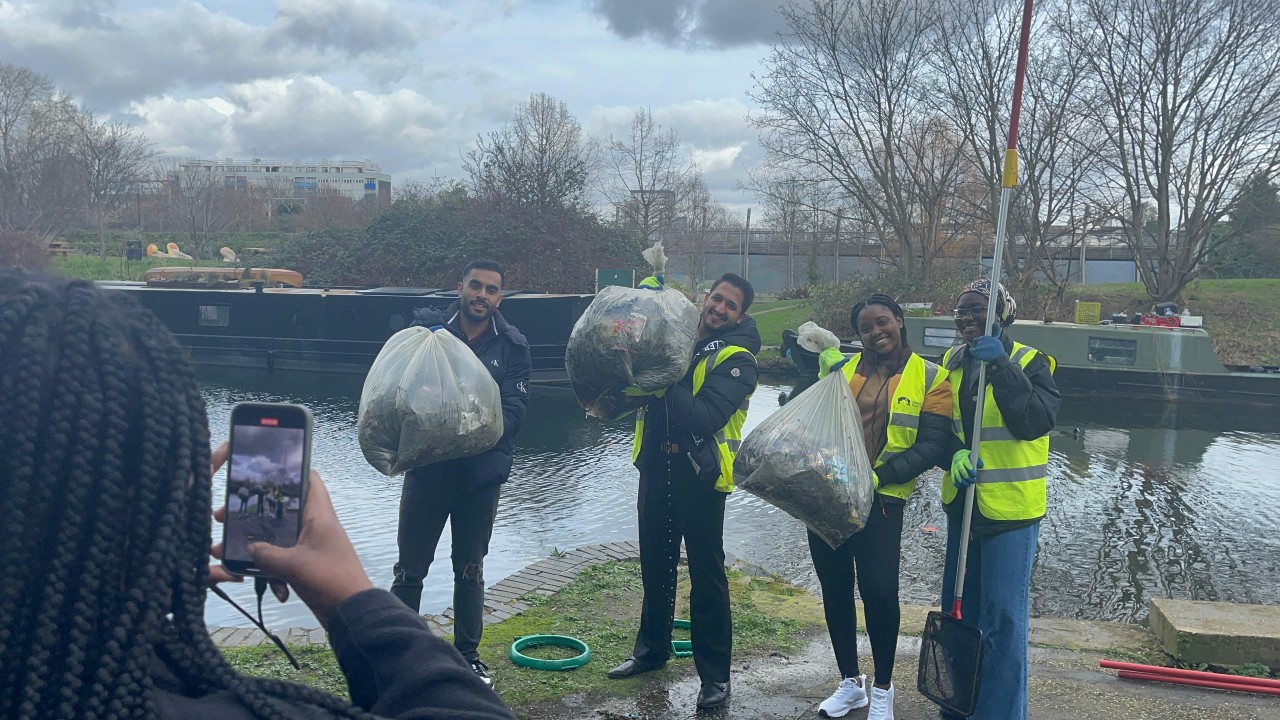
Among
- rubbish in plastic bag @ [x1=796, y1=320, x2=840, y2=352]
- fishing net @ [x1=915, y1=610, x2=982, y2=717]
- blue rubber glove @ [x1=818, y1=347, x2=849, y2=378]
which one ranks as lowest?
fishing net @ [x1=915, y1=610, x2=982, y2=717]

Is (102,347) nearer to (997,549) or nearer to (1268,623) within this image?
(997,549)

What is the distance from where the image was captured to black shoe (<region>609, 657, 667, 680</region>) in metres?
4.60

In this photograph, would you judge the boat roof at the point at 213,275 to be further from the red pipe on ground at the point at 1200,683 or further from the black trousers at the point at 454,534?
the red pipe on ground at the point at 1200,683

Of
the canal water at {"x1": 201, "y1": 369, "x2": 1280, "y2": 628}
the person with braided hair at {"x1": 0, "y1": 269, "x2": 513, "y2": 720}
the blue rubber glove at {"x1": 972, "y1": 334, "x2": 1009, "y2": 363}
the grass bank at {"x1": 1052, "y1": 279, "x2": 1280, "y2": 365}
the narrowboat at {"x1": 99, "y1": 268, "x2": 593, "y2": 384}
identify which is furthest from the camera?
the grass bank at {"x1": 1052, "y1": 279, "x2": 1280, "y2": 365}

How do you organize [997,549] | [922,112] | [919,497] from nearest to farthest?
[997,549] → [919,497] → [922,112]

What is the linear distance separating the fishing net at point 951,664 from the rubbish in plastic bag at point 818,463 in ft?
→ 1.65

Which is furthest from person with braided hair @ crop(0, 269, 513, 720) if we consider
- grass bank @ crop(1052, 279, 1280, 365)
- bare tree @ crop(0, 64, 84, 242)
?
bare tree @ crop(0, 64, 84, 242)

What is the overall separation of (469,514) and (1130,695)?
3.02m

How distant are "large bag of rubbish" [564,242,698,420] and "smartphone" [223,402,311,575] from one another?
9.19 feet

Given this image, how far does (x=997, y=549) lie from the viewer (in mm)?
4000

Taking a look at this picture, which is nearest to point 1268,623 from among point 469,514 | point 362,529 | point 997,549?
point 997,549

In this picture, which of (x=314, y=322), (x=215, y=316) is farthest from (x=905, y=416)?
(x=215, y=316)

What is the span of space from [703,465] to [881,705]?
3.93 feet

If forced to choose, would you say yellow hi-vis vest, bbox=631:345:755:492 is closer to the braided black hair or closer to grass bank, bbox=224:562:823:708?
grass bank, bbox=224:562:823:708
